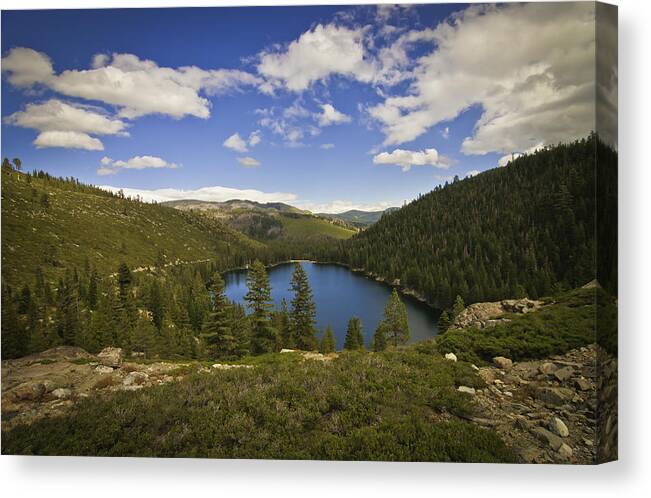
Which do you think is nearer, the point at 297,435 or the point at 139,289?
the point at 297,435

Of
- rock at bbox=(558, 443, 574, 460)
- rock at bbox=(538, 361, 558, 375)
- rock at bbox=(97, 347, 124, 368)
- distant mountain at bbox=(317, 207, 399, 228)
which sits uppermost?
distant mountain at bbox=(317, 207, 399, 228)

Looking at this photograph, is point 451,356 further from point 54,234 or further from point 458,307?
point 54,234

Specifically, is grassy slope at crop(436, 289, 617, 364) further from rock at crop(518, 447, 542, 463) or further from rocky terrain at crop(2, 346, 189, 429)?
rocky terrain at crop(2, 346, 189, 429)

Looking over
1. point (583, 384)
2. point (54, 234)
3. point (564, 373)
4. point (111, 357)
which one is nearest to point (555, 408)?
point (564, 373)

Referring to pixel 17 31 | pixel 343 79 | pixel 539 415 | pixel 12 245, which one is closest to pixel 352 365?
pixel 539 415

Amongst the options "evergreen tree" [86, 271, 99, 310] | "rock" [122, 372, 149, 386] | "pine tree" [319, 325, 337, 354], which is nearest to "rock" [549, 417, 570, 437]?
"pine tree" [319, 325, 337, 354]

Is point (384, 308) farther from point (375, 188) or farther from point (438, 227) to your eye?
point (375, 188)
